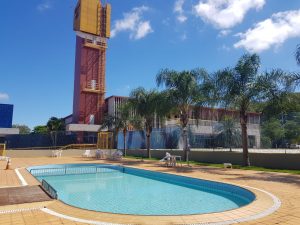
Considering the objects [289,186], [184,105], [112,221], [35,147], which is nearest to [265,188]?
[289,186]

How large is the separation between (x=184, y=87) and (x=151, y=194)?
39.0 ft

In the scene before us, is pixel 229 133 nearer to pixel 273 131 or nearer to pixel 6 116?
pixel 273 131

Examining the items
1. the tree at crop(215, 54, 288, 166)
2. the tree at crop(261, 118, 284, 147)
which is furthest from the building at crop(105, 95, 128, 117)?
the tree at crop(261, 118, 284, 147)

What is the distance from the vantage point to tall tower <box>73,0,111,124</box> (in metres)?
47.0

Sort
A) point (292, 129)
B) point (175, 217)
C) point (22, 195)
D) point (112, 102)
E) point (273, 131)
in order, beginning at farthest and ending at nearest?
point (292, 129), point (273, 131), point (112, 102), point (22, 195), point (175, 217)

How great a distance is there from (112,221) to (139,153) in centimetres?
2561

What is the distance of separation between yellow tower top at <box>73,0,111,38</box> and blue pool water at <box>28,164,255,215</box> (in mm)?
36797

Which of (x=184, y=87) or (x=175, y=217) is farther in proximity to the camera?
(x=184, y=87)

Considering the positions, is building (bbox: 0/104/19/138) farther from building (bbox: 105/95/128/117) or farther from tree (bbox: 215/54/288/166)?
tree (bbox: 215/54/288/166)

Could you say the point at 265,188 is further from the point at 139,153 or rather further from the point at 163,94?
the point at 139,153

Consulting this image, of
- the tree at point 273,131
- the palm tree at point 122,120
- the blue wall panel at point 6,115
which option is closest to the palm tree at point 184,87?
the palm tree at point 122,120

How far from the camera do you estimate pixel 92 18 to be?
49.2 metres

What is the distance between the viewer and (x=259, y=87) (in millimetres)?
17734

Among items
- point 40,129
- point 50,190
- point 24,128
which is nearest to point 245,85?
point 50,190
